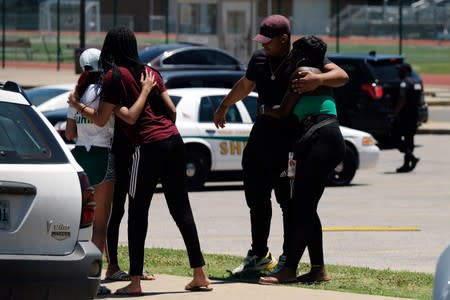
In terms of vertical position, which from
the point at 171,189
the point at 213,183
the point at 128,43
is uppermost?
the point at 128,43

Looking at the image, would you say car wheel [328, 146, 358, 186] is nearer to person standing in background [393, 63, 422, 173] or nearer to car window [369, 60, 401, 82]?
person standing in background [393, 63, 422, 173]

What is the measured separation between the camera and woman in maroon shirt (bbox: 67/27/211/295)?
8.79m

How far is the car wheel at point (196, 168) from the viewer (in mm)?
17484

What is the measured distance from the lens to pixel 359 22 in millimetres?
59438

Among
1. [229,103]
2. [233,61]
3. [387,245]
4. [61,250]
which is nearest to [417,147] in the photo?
[233,61]

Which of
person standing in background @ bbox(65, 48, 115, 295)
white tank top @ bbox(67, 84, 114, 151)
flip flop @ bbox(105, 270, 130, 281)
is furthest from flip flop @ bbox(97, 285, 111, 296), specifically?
white tank top @ bbox(67, 84, 114, 151)

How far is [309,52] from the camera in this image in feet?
30.6

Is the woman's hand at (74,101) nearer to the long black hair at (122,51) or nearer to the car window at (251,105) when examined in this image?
the long black hair at (122,51)

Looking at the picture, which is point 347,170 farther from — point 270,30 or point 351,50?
point 351,50

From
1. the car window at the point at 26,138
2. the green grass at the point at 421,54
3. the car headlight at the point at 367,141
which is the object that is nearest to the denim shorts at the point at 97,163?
the car window at the point at 26,138

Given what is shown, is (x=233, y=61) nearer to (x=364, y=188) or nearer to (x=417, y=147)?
(x=417, y=147)

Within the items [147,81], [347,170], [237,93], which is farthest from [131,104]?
[347,170]

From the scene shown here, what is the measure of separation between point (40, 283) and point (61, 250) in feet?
0.74

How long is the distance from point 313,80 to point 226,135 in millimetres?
8511
